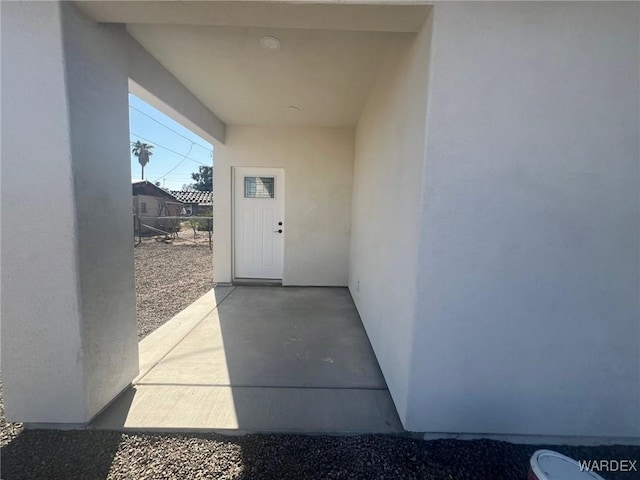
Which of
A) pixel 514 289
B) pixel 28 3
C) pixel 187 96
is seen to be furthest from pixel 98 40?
pixel 514 289

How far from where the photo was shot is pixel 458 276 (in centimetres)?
151

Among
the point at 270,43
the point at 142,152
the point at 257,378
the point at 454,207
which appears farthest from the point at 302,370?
the point at 142,152

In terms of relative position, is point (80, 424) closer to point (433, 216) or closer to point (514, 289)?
point (433, 216)

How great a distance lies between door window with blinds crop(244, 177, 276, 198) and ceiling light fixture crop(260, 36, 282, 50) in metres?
2.54

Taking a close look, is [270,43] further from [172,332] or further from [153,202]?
[153,202]

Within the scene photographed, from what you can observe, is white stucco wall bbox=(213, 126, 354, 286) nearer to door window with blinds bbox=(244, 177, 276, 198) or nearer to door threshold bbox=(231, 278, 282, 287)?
door threshold bbox=(231, 278, 282, 287)

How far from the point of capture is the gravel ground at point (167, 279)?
3.45 m

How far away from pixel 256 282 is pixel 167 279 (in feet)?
6.16

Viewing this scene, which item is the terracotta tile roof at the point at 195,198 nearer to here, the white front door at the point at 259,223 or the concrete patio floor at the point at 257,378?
the white front door at the point at 259,223

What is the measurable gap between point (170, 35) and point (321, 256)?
3384 mm

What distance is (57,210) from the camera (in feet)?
4.97

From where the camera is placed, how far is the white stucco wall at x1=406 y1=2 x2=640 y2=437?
1.41 metres

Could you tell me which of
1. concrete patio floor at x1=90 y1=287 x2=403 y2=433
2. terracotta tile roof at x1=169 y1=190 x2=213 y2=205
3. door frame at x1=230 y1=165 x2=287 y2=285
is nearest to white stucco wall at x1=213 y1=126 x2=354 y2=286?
door frame at x1=230 y1=165 x2=287 y2=285

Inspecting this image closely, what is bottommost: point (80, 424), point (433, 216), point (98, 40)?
point (80, 424)
